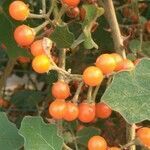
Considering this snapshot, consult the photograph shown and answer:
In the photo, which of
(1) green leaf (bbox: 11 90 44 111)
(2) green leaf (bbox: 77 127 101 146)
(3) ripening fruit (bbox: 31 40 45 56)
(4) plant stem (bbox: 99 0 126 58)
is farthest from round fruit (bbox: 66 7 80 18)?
(1) green leaf (bbox: 11 90 44 111)

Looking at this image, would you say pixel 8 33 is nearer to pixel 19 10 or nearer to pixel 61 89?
pixel 19 10

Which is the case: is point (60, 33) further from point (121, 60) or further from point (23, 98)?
point (23, 98)

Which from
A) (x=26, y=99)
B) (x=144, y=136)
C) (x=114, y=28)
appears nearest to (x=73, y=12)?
(x=114, y=28)

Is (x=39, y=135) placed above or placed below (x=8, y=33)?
below

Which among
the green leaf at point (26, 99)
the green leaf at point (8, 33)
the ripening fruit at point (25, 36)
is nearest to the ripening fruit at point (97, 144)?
the ripening fruit at point (25, 36)

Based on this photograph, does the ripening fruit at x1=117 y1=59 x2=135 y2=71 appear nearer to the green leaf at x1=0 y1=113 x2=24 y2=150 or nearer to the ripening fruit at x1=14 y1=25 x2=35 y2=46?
the ripening fruit at x1=14 y1=25 x2=35 y2=46

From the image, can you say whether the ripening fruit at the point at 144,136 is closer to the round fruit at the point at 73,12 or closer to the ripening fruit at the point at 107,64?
the ripening fruit at the point at 107,64
